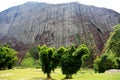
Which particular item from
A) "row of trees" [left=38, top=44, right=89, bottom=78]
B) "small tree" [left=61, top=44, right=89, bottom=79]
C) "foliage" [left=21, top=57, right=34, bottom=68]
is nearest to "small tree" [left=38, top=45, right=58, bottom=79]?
"row of trees" [left=38, top=44, right=89, bottom=78]

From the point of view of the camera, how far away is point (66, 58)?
57.8m

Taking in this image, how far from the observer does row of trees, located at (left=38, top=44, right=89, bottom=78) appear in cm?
5641

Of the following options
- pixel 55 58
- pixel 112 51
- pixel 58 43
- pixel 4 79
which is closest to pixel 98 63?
pixel 55 58

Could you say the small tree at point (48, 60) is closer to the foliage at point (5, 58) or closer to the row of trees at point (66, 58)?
the row of trees at point (66, 58)

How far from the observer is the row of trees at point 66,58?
5641cm

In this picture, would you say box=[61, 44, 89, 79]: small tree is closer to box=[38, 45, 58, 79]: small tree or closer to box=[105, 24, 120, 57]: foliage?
box=[38, 45, 58, 79]: small tree

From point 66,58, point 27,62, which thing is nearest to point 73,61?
point 66,58

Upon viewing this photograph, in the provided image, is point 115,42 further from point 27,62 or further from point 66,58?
point 27,62

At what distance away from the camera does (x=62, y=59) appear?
193 ft

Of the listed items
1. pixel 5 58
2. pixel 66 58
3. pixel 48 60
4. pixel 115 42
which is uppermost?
pixel 115 42

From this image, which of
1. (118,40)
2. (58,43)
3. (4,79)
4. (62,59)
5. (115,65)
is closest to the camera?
(118,40)

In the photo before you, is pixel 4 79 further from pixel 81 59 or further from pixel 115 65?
pixel 115 65

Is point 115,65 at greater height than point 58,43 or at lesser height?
greater

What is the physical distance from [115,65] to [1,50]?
37.9m
